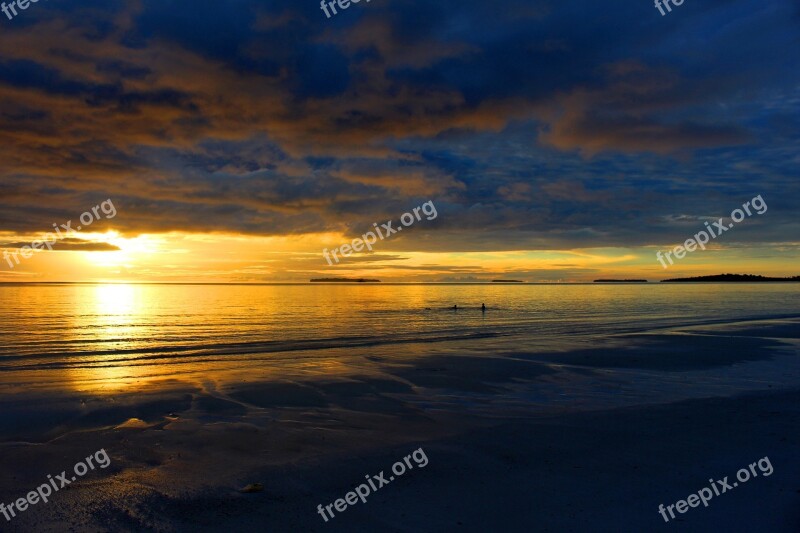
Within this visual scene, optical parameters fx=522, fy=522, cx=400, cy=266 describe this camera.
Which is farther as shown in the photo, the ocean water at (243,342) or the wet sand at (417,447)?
the ocean water at (243,342)

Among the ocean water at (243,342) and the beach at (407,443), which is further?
the ocean water at (243,342)

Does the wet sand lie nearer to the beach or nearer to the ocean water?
the beach

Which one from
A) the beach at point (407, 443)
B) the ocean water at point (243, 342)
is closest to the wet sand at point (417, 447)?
the beach at point (407, 443)

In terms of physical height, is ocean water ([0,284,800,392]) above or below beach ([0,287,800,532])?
above

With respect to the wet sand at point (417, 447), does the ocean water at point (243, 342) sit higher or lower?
higher

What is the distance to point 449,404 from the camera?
14.5m

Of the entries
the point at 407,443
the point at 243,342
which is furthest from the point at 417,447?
the point at 243,342

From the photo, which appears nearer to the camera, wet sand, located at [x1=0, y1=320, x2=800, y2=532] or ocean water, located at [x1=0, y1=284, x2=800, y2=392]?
wet sand, located at [x1=0, y1=320, x2=800, y2=532]

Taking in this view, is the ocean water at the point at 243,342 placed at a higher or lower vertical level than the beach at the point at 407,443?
higher

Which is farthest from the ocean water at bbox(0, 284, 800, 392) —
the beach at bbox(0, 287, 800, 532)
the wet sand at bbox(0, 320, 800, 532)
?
the wet sand at bbox(0, 320, 800, 532)

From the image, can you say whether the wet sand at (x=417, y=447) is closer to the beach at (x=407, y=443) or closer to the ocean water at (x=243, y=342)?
the beach at (x=407, y=443)

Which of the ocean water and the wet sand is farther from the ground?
the ocean water

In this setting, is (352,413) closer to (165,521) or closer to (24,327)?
(165,521)

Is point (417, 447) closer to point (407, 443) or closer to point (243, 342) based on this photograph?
point (407, 443)
